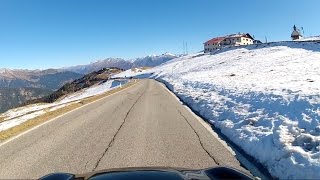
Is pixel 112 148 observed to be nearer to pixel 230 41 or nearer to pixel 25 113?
pixel 25 113

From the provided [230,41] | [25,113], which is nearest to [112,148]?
[25,113]

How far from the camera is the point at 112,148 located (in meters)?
10.7

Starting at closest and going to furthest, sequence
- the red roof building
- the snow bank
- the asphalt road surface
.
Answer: the asphalt road surface
the snow bank
the red roof building

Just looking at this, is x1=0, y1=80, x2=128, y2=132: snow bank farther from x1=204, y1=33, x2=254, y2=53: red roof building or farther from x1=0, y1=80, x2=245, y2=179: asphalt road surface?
x1=204, y1=33, x2=254, y2=53: red roof building

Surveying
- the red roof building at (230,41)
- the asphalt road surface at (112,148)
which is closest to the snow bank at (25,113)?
the asphalt road surface at (112,148)

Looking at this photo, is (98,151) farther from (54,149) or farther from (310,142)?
(310,142)

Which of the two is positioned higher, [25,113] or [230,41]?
[230,41]

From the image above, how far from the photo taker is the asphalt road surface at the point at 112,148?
8.74 m

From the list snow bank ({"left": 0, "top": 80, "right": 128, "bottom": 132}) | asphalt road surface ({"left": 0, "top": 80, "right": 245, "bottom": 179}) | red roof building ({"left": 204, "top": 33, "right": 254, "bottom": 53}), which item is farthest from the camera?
red roof building ({"left": 204, "top": 33, "right": 254, "bottom": 53})

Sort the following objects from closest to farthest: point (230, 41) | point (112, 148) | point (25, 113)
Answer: point (112, 148), point (25, 113), point (230, 41)

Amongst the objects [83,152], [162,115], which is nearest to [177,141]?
[83,152]

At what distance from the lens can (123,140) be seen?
Result: 11938 mm

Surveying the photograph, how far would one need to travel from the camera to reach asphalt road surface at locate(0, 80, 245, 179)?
28.7 feet

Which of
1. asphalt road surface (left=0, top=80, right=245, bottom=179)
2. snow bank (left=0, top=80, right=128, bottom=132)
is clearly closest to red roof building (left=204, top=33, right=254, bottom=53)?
snow bank (left=0, top=80, right=128, bottom=132)
